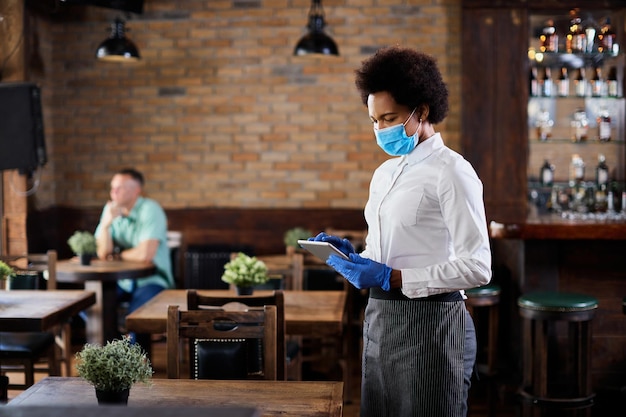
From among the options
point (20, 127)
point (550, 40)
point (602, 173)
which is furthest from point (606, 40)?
point (20, 127)

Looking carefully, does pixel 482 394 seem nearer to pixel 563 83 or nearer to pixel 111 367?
pixel 563 83

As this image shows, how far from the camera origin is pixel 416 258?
2410 millimetres

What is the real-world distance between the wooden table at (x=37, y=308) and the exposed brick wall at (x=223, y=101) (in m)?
3.01

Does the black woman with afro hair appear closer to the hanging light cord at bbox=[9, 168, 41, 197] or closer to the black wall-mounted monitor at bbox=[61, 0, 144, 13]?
the black wall-mounted monitor at bbox=[61, 0, 144, 13]

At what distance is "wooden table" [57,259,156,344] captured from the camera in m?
5.09

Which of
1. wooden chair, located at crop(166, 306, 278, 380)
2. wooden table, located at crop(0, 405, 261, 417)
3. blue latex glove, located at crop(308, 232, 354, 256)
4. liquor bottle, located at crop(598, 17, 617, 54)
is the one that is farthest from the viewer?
liquor bottle, located at crop(598, 17, 617, 54)

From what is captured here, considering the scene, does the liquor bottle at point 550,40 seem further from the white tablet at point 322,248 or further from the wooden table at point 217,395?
the wooden table at point 217,395

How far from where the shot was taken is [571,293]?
4.23 meters

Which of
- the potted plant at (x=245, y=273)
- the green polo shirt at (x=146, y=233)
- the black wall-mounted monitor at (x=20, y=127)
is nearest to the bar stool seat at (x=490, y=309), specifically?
the potted plant at (x=245, y=273)

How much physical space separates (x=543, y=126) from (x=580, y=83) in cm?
49

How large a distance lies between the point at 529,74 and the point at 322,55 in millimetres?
1715

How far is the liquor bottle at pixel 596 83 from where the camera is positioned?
6.31 m

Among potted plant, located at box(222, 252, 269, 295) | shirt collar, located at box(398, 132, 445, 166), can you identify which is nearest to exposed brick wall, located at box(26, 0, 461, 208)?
potted plant, located at box(222, 252, 269, 295)

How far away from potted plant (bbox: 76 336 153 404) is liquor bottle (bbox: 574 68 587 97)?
5004 mm
